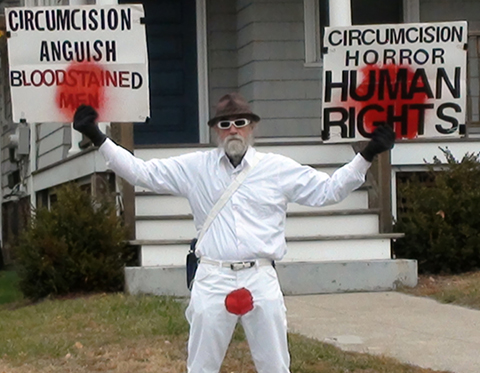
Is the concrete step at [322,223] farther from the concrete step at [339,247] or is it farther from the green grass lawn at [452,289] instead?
the green grass lawn at [452,289]

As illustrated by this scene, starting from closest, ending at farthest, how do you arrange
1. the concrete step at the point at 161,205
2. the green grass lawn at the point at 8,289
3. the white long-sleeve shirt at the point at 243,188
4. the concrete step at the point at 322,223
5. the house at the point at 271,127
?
the white long-sleeve shirt at the point at 243,188, the house at the point at 271,127, the concrete step at the point at 322,223, the concrete step at the point at 161,205, the green grass lawn at the point at 8,289

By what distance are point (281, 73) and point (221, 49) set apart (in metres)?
1.03

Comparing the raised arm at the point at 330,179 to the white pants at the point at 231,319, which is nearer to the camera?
the white pants at the point at 231,319

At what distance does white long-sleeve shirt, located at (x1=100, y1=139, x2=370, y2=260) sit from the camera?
15.1 feet

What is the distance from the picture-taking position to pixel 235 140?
4691 mm

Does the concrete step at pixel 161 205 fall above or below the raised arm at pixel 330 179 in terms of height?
below

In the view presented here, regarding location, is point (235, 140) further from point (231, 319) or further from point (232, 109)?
point (231, 319)

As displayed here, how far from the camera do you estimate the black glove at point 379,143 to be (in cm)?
471

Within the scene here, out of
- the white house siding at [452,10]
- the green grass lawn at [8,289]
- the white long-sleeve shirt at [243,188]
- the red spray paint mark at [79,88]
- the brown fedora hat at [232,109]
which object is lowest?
the green grass lawn at [8,289]

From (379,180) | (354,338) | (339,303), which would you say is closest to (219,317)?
(354,338)

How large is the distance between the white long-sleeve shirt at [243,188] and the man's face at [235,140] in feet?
0.15

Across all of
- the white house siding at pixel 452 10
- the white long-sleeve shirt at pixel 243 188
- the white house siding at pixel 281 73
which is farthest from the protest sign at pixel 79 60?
the white house siding at pixel 452 10

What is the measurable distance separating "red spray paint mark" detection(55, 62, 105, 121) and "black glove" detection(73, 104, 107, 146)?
91 cm

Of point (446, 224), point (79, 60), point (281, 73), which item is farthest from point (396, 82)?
point (281, 73)
